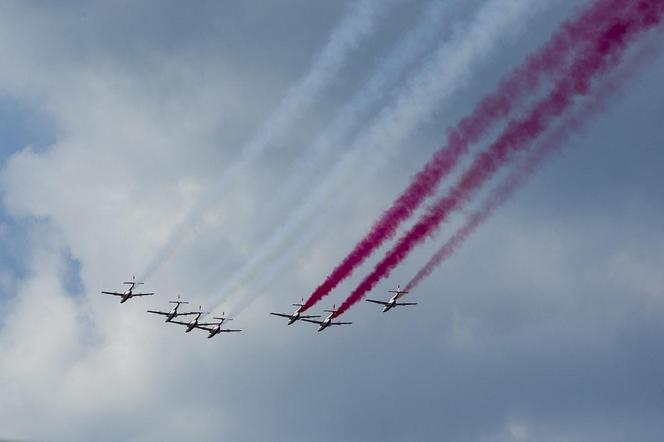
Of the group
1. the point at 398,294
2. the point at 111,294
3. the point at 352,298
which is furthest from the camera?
the point at 111,294

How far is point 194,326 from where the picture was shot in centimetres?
10450

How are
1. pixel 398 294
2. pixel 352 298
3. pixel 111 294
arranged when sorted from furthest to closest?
pixel 111 294
pixel 398 294
pixel 352 298

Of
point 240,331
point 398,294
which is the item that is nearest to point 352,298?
point 398,294

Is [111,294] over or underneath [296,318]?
over

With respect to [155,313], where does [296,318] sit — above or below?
below

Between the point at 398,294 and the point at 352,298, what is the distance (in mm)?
13109

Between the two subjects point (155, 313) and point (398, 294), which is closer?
point (398, 294)

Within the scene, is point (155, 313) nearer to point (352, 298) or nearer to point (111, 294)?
point (111, 294)

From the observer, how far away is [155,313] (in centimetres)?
10594

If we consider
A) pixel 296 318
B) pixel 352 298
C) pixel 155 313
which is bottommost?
pixel 352 298

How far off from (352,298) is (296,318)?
15.9m

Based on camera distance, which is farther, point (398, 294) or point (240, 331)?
point (240, 331)

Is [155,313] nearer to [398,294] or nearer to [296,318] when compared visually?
[296,318]

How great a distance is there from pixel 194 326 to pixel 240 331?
3.77 m
